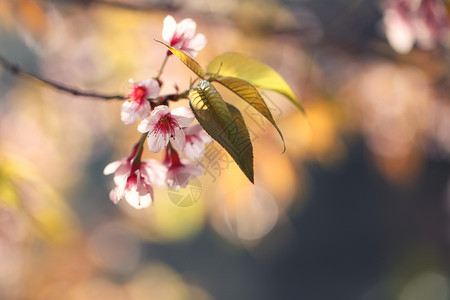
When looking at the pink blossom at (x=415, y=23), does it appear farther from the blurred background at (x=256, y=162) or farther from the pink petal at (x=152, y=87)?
the pink petal at (x=152, y=87)

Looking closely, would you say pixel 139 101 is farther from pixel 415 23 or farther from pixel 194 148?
pixel 415 23

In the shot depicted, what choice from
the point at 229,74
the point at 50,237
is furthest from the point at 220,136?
the point at 50,237

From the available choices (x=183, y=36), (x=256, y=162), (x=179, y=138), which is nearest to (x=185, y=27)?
(x=183, y=36)

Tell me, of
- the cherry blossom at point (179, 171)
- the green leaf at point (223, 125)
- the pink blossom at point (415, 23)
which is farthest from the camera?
the pink blossom at point (415, 23)

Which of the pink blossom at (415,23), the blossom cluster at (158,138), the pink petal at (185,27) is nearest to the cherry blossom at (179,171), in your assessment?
the blossom cluster at (158,138)

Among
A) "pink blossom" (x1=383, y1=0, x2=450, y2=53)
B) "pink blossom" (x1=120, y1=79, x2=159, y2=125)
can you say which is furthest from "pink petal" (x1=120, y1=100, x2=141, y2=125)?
"pink blossom" (x1=383, y1=0, x2=450, y2=53)

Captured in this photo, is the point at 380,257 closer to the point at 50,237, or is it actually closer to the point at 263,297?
the point at 263,297
